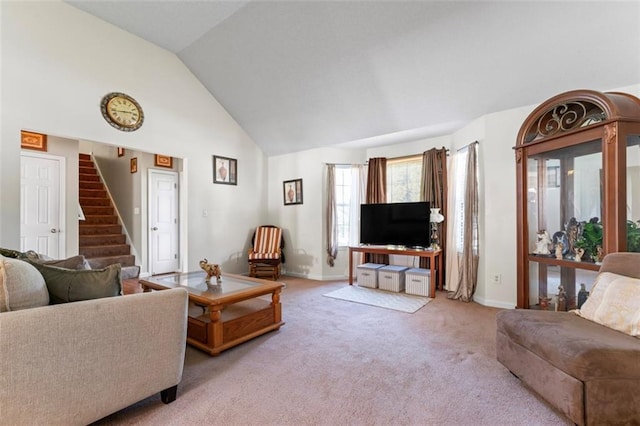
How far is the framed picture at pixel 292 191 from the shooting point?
17.8ft

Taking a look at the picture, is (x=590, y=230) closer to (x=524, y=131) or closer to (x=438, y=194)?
(x=524, y=131)

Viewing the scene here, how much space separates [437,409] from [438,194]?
3.24 meters

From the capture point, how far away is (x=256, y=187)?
5.64 meters

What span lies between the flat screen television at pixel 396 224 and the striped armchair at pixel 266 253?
1505 mm

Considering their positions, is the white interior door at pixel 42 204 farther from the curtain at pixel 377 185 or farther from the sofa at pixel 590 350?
the sofa at pixel 590 350

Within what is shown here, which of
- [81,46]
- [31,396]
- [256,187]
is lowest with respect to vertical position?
[31,396]

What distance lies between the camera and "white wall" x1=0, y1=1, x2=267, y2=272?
2990mm

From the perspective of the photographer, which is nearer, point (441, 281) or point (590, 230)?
point (590, 230)

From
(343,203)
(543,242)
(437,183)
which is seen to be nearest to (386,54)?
(437,183)

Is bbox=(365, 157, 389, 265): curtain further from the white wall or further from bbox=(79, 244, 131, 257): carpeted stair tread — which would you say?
bbox=(79, 244, 131, 257): carpeted stair tread

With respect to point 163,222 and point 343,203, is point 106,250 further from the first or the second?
point 343,203

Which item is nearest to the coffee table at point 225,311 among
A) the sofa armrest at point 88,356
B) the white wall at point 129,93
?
the sofa armrest at point 88,356

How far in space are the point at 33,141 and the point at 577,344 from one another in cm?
608

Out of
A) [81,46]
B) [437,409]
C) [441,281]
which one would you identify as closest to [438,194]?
[441,281]
